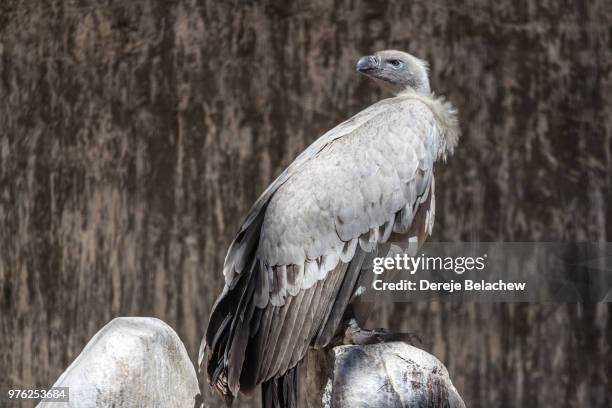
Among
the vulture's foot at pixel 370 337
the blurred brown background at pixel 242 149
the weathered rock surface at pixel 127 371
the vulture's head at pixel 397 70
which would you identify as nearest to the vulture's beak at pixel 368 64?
the vulture's head at pixel 397 70

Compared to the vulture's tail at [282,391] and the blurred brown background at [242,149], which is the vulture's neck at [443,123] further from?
the blurred brown background at [242,149]

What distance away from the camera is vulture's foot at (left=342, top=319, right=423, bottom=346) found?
13.7 feet

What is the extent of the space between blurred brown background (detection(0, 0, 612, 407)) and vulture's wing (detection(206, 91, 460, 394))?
80.1 inches

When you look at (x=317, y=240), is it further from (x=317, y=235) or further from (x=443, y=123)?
(x=443, y=123)

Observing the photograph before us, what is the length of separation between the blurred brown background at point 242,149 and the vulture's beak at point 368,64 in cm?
188

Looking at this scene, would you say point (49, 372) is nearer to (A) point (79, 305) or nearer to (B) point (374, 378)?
(A) point (79, 305)

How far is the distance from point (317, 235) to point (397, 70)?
94 centimetres

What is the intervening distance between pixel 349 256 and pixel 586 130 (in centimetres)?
276

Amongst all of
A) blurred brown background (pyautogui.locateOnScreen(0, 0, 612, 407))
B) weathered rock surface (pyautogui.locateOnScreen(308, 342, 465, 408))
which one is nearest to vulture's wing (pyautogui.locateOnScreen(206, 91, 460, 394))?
weathered rock surface (pyautogui.locateOnScreen(308, 342, 465, 408))

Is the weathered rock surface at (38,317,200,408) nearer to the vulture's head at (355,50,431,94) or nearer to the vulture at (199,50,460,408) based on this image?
the vulture at (199,50,460,408)

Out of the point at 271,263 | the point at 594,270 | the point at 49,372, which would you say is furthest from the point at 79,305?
the point at 594,270

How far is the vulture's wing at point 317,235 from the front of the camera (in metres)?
Result: 4.20

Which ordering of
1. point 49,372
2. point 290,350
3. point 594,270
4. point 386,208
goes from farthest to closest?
1. point 49,372
2. point 594,270
3. point 386,208
4. point 290,350

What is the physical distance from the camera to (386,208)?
442 centimetres
